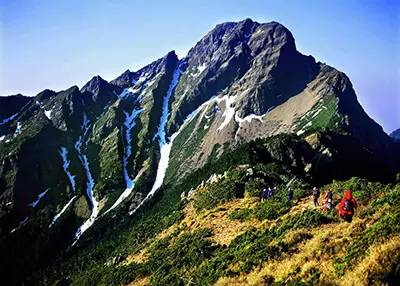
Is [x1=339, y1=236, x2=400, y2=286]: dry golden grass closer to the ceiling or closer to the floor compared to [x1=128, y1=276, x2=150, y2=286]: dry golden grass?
closer to the floor

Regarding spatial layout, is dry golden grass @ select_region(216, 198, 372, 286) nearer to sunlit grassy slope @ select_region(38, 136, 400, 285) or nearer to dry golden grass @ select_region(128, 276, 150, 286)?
sunlit grassy slope @ select_region(38, 136, 400, 285)

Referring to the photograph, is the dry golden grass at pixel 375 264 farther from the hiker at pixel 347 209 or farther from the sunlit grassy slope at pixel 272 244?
the hiker at pixel 347 209

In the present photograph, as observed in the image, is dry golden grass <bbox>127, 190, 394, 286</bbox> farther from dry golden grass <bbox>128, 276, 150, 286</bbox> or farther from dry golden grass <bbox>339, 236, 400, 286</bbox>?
dry golden grass <bbox>128, 276, 150, 286</bbox>

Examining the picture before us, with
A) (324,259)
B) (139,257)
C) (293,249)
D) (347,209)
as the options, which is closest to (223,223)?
(139,257)

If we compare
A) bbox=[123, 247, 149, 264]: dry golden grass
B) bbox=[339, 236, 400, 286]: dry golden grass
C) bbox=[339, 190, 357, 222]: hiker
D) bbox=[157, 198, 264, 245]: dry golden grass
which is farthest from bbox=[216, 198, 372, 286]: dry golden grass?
bbox=[123, 247, 149, 264]: dry golden grass

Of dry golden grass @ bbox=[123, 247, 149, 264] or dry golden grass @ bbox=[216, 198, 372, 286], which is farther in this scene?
dry golden grass @ bbox=[123, 247, 149, 264]

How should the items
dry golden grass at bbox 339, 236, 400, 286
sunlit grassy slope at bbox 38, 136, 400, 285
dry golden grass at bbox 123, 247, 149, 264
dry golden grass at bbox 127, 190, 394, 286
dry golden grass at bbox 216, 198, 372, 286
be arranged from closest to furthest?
dry golden grass at bbox 339, 236, 400, 286
dry golden grass at bbox 127, 190, 394, 286
sunlit grassy slope at bbox 38, 136, 400, 285
dry golden grass at bbox 216, 198, 372, 286
dry golden grass at bbox 123, 247, 149, 264

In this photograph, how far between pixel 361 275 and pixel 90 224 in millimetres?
170562

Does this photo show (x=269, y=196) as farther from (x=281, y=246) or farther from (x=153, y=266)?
(x=281, y=246)

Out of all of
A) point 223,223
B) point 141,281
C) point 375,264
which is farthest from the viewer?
point 223,223

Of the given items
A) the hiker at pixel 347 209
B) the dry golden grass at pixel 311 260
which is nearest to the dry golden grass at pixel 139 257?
the dry golden grass at pixel 311 260

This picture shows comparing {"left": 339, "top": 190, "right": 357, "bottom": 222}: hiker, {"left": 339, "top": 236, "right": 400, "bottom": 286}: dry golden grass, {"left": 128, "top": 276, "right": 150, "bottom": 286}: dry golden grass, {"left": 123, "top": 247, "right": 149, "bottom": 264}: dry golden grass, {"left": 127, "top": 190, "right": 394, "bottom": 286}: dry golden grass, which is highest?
{"left": 123, "top": 247, "right": 149, "bottom": 264}: dry golden grass

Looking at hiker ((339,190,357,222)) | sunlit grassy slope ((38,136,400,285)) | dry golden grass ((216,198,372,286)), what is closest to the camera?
sunlit grassy slope ((38,136,400,285))

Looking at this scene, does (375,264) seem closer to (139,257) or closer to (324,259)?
(324,259)
